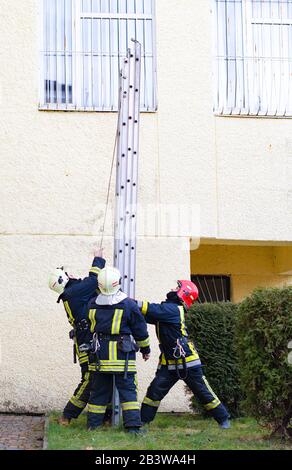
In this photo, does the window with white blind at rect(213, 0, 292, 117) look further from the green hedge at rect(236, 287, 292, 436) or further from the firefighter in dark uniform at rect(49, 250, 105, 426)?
→ the green hedge at rect(236, 287, 292, 436)

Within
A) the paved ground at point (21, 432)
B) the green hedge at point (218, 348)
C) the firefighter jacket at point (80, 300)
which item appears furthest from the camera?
the green hedge at point (218, 348)

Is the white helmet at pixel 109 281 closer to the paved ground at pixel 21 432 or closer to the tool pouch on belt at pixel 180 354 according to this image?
the tool pouch on belt at pixel 180 354

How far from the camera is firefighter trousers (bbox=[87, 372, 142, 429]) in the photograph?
8.75 meters

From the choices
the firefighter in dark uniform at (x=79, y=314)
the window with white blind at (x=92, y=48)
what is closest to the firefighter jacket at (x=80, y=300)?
the firefighter in dark uniform at (x=79, y=314)

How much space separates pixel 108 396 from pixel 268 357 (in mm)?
1845

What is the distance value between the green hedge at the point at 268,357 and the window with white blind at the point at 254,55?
463cm

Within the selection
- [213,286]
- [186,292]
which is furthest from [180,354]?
[213,286]

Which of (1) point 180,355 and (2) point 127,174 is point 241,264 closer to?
(2) point 127,174

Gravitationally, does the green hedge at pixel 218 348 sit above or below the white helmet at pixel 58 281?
below

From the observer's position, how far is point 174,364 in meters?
9.41

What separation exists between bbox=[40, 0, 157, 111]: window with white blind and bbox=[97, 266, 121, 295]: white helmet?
140 inches

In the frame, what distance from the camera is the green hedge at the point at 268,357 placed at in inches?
315

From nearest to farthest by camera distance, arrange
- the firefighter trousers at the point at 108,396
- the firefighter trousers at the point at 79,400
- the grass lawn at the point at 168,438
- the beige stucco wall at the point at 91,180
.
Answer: the grass lawn at the point at 168,438
the firefighter trousers at the point at 108,396
the firefighter trousers at the point at 79,400
the beige stucco wall at the point at 91,180
